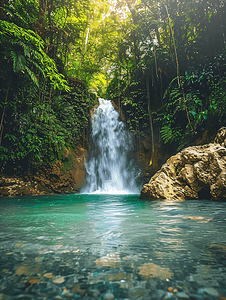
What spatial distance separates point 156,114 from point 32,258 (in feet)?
36.8

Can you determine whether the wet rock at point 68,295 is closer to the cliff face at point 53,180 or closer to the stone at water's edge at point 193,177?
the stone at water's edge at point 193,177

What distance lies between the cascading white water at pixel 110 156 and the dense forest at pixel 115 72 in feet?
2.41

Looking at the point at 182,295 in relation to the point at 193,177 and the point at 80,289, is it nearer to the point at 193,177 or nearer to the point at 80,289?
the point at 80,289

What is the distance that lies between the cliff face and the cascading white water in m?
0.59

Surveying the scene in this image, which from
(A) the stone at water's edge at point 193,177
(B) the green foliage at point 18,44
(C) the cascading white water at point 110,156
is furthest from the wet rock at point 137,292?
(C) the cascading white water at point 110,156

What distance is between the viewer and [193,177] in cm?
526

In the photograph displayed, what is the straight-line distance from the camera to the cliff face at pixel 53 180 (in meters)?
8.27

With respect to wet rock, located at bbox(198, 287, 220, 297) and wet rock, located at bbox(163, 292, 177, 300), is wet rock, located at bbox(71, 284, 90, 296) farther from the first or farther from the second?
wet rock, located at bbox(198, 287, 220, 297)

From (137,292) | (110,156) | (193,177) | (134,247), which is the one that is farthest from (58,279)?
(110,156)

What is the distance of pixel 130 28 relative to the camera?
12703 millimetres

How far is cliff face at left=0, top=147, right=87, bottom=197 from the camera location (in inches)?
326

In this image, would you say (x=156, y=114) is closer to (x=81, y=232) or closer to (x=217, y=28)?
(x=217, y=28)

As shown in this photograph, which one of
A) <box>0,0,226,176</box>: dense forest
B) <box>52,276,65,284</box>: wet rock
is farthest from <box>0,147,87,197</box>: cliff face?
<box>52,276,65,284</box>: wet rock

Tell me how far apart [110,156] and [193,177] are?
21.5ft
